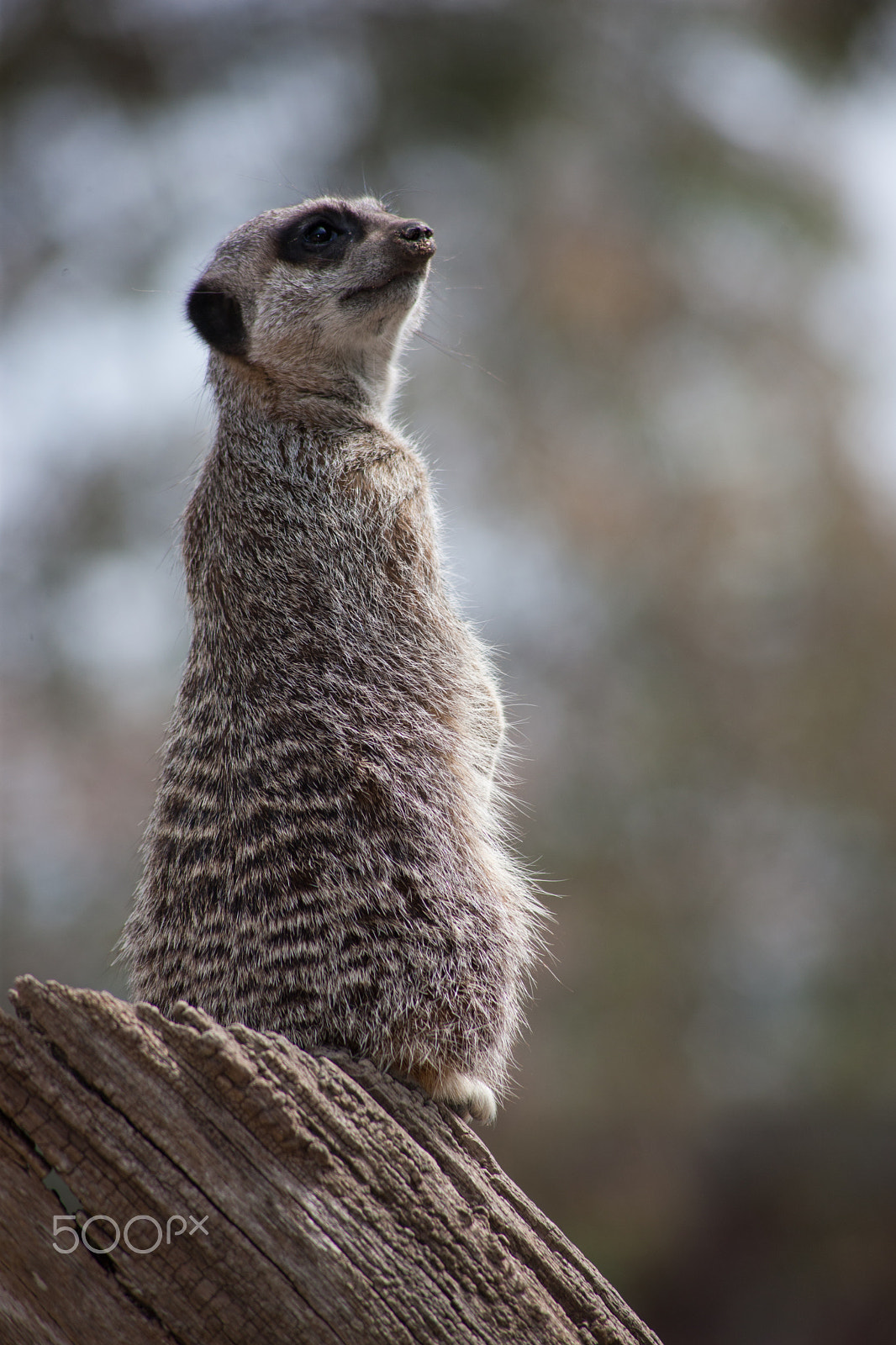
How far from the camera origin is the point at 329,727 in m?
2.28

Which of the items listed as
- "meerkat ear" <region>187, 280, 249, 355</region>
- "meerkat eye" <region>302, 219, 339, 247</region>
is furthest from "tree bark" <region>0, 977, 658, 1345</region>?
"meerkat eye" <region>302, 219, 339, 247</region>

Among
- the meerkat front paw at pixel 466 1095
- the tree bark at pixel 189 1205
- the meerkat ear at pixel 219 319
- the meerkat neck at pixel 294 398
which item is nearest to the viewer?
the tree bark at pixel 189 1205

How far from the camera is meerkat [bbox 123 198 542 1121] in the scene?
211 cm

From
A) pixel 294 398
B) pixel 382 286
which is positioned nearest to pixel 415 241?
pixel 382 286

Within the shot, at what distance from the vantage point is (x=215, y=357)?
2990 millimetres

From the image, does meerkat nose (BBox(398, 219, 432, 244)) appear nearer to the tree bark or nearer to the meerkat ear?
the meerkat ear

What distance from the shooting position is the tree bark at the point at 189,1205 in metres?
1.64

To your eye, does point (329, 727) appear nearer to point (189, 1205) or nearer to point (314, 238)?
point (189, 1205)

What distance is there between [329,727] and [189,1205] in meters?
0.91

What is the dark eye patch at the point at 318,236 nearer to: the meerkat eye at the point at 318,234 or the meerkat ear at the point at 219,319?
the meerkat eye at the point at 318,234

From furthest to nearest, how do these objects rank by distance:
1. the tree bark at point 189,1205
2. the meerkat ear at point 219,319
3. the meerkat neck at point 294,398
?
the meerkat ear at point 219,319 → the meerkat neck at point 294,398 → the tree bark at point 189,1205

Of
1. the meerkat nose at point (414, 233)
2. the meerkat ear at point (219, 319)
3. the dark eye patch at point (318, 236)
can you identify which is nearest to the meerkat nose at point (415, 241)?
the meerkat nose at point (414, 233)

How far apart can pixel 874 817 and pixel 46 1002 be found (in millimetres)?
7345

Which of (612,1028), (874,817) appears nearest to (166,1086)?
(612,1028)
